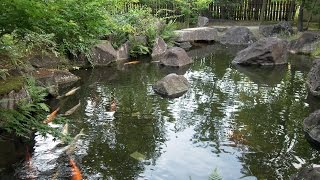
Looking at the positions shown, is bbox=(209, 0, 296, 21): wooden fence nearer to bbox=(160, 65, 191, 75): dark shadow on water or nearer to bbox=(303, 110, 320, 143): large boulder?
bbox=(160, 65, 191, 75): dark shadow on water

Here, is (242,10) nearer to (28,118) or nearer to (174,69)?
(174,69)

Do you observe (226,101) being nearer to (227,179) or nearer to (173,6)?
(227,179)

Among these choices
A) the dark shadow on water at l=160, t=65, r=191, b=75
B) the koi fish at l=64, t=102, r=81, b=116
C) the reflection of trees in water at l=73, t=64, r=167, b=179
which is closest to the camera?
the reflection of trees in water at l=73, t=64, r=167, b=179

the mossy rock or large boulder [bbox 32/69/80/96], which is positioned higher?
the mossy rock

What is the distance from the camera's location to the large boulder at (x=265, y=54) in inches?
663

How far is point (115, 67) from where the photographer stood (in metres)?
15.9

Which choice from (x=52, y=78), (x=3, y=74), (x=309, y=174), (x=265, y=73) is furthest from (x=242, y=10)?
(x=309, y=174)

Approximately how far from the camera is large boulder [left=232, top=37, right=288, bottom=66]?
16828 mm

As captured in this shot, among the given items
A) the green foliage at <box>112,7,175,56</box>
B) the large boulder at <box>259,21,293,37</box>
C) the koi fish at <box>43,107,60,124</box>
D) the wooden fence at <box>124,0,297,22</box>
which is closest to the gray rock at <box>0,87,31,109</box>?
the koi fish at <box>43,107,60,124</box>

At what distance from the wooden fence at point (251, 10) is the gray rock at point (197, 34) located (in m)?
3.76

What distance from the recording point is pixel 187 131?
8.80 meters

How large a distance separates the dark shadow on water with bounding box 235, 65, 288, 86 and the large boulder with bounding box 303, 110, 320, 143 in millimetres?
4633

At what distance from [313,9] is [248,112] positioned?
14103mm

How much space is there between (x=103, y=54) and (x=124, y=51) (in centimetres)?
172
